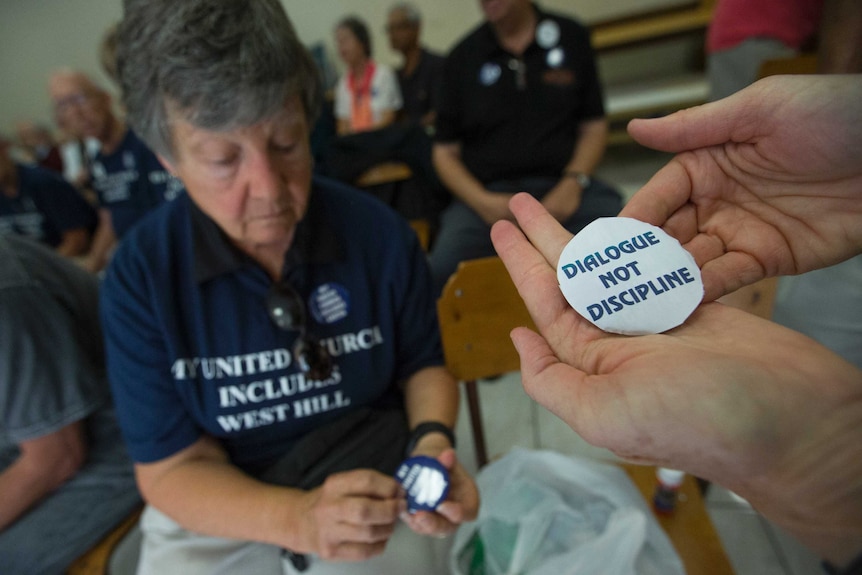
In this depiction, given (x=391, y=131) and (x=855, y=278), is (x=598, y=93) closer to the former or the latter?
(x=391, y=131)

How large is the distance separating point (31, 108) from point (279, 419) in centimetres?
542

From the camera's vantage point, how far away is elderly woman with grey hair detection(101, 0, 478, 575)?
590 mm

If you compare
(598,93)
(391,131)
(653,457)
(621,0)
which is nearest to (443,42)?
(621,0)

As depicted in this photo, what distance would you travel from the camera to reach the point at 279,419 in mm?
740

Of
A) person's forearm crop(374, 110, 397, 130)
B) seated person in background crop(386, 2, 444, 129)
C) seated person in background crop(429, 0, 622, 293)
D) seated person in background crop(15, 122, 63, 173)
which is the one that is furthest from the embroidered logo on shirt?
seated person in background crop(15, 122, 63, 173)

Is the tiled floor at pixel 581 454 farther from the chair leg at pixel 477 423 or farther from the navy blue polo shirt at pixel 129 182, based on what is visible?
the navy blue polo shirt at pixel 129 182

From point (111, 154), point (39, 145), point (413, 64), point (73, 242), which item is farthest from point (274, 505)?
point (39, 145)

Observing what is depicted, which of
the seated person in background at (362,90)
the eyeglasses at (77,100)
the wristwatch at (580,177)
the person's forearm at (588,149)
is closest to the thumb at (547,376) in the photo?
the wristwatch at (580,177)

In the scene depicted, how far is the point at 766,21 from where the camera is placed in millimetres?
596

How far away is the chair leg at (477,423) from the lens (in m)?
0.78

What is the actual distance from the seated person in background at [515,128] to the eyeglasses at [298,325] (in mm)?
239

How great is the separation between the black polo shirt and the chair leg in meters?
2.50

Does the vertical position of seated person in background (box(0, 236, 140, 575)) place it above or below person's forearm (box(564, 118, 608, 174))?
below

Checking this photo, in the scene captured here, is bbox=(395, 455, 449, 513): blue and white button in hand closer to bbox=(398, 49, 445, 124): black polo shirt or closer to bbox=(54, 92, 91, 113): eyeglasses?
bbox=(54, 92, 91, 113): eyeglasses
